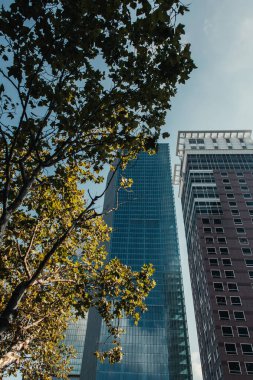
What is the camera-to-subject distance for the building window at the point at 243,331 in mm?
56562

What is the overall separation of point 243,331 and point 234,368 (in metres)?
6.72

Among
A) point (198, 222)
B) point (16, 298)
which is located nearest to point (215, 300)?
point (198, 222)

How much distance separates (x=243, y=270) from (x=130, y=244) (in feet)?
223

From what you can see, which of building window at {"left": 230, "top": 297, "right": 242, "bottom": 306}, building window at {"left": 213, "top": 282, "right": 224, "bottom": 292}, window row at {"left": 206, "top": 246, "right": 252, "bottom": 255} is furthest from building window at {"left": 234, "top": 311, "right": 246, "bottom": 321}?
window row at {"left": 206, "top": 246, "right": 252, "bottom": 255}

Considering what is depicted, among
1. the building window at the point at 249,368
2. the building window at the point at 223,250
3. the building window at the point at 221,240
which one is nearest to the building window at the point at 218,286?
the building window at the point at 223,250

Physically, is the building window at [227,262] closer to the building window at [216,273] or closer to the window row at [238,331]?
the building window at [216,273]

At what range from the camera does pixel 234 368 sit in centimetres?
5297

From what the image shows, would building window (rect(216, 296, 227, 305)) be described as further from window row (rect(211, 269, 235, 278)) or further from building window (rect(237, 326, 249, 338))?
building window (rect(237, 326, 249, 338))

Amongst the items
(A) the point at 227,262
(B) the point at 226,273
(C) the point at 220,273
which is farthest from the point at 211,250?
(B) the point at 226,273

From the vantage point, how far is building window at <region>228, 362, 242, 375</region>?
172ft

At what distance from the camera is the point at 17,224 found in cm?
1186

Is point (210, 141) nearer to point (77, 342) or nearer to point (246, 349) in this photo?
point (246, 349)

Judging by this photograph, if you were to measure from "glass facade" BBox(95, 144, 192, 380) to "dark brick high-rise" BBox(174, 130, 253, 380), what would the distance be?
61.2 ft

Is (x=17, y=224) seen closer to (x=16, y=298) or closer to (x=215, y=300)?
(x=16, y=298)
